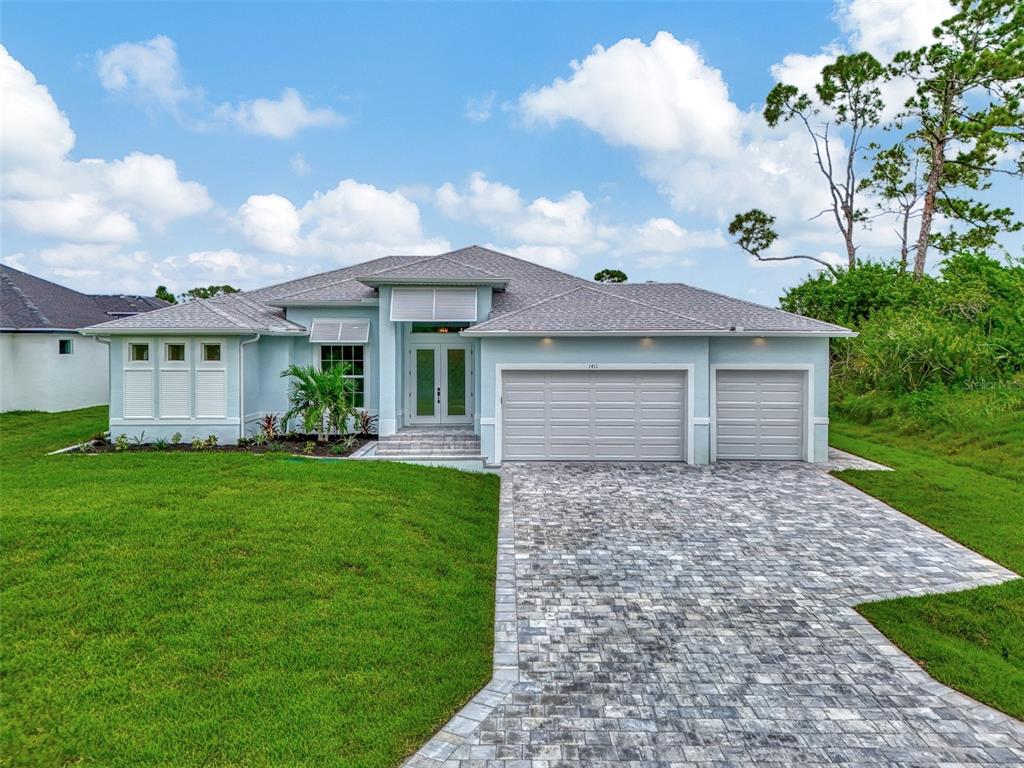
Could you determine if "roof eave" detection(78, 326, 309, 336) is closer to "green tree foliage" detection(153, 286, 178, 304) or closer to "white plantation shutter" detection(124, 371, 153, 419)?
"white plantation shutter" detection(124, 371, 153, 419)

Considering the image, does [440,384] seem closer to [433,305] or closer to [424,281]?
[433,305]

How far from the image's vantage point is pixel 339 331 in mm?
15992

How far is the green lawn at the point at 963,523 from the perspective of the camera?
5078mm

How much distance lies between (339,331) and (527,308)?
5747mm

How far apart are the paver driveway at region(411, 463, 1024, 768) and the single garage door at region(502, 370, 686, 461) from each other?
3557 mm

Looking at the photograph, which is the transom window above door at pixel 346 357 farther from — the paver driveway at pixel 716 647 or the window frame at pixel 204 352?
the paver driveway at pixel 716 647

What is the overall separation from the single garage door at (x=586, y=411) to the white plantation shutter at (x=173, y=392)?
878 cm

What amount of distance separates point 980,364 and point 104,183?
30530 mm

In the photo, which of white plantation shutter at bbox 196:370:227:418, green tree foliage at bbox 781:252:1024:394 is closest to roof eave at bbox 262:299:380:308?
white plantation shutter at bbox 196:370:227:418

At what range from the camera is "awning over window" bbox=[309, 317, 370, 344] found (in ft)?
52.1

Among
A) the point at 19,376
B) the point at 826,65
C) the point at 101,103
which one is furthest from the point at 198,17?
the point at 826,65

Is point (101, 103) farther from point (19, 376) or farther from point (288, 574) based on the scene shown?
point (288, 574)

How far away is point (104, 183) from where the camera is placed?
1923cm

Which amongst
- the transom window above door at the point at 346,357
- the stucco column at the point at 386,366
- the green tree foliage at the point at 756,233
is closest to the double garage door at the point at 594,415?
the stucco column at the point at 386,366
